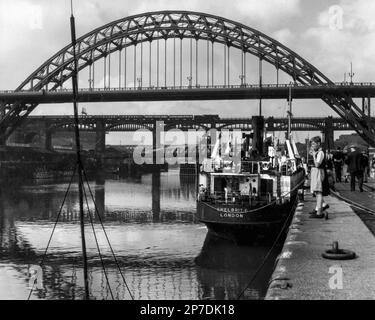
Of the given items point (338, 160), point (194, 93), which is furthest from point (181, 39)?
point (338, 160)

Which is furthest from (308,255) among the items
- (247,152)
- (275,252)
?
(247,152)

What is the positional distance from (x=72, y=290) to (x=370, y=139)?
2294 inches

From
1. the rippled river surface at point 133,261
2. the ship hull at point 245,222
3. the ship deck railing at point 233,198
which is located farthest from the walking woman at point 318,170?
the ship deck railing at point 233,198

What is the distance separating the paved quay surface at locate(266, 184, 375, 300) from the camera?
730 cm

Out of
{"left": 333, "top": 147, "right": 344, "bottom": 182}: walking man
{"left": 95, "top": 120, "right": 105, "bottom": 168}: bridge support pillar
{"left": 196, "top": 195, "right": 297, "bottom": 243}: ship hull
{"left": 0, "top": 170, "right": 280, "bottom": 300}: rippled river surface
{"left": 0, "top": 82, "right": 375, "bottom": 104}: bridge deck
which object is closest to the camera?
{"left": 0, "top": 170, "right": 280, "bottom": 300}: rippled river surface

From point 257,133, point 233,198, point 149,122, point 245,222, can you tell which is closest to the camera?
point 245,222

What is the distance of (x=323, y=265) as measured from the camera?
8984mm

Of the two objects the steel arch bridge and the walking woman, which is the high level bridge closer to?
the steel arch bridge

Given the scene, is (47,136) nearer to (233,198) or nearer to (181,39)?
(181,39)

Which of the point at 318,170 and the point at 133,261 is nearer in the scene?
the point at 318,170

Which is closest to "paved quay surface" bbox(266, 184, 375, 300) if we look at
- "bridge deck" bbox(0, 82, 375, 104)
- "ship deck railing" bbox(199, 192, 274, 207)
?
"ship deck railing" bbox(199, 192, 274, 207)

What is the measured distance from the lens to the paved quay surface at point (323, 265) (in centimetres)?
730
